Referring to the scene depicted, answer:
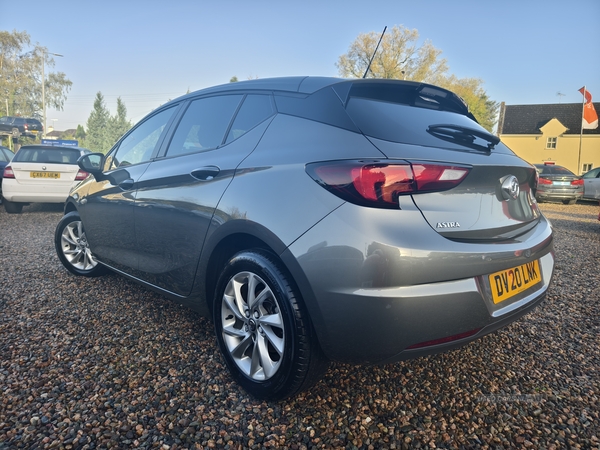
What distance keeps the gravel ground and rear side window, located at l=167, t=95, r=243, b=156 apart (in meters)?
1.24

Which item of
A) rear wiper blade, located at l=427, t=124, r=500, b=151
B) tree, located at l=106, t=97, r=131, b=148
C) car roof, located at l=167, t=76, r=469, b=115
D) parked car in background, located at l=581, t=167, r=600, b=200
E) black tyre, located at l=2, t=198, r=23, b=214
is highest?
tree, located at l=106, t=97, r=131, b=148

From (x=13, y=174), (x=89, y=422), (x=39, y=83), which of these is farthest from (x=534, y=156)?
(x=39, y=83)

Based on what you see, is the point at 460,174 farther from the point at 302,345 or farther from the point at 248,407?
the point at 248,407

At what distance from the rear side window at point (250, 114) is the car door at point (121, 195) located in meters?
0.86

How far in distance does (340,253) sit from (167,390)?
47.7 inches

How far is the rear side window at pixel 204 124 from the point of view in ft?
8.29

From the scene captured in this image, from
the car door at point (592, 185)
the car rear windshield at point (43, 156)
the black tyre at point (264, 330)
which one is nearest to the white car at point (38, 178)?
the car rear windshield at point (43, 156)

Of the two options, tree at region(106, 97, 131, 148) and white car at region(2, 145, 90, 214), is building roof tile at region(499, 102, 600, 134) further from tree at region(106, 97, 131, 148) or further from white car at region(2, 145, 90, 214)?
tree at region(106, 97, 131, 148)

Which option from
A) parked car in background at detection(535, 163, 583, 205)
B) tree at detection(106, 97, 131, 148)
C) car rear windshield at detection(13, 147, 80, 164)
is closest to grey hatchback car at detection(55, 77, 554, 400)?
car rear windshield at detection(13, 147, 80, 164)

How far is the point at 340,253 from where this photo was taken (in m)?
1.66

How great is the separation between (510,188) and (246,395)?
1.65m

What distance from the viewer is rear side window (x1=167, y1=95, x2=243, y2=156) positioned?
2.53 metres

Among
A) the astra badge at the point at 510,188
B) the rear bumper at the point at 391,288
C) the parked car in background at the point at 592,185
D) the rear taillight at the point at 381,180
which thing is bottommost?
the parked car in background at the point at 592,185

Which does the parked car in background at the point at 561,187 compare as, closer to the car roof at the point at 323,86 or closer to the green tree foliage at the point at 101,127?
the car roof at the point at 323,86
